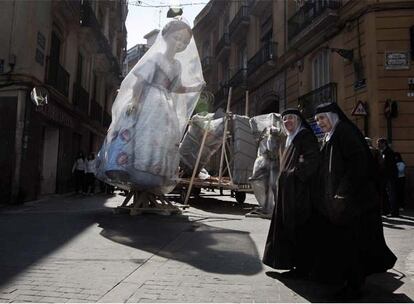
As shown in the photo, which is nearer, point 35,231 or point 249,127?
point 35,231

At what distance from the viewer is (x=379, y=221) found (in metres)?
3.77

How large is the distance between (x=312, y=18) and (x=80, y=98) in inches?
362

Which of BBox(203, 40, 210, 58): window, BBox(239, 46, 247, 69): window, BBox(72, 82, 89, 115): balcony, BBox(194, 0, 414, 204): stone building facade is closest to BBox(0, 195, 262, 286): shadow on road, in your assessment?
BBox(194, 0, 414, 204): stone building facade

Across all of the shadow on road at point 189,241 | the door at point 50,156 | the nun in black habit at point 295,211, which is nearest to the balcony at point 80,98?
the door at point 50,156

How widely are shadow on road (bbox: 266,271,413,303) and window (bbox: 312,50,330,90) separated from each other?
12559mm

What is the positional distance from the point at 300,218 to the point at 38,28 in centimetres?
1057

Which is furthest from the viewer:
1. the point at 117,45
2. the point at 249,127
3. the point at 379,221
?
the point at 117,45

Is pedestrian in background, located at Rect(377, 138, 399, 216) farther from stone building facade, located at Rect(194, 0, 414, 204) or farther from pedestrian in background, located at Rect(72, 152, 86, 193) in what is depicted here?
pedestrian in background, located at Rect(72, 152, 86, 193)

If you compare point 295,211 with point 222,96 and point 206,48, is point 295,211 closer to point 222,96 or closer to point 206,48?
point 222,96

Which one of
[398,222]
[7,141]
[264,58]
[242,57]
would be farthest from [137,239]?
[242,57]

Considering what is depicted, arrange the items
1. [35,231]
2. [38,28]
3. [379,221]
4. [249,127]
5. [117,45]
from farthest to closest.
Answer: [117,45] → [38,28] → [249,127] → [35,231] → [379,221]

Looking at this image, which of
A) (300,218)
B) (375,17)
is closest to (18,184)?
(300,218)

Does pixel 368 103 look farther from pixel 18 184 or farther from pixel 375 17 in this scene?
pixel 18 184

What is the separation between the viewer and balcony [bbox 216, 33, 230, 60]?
1124 inches
